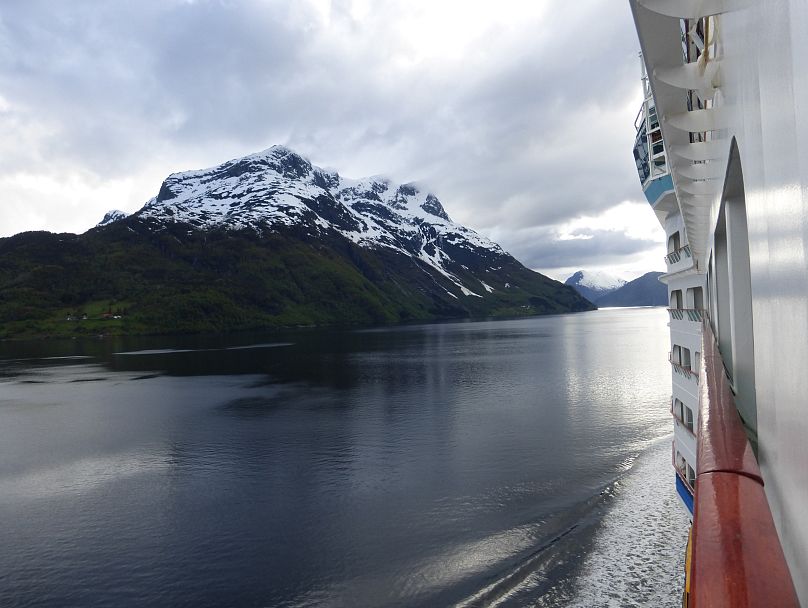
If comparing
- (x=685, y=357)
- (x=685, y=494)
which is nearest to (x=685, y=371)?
(x=685, y=357)

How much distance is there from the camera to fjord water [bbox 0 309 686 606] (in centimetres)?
2162

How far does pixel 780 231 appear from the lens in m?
2.56

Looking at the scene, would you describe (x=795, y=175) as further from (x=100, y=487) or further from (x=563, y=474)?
(x=100, y=487)

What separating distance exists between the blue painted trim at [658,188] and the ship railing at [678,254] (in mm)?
2229

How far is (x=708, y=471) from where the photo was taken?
2.55m

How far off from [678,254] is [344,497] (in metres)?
21.0

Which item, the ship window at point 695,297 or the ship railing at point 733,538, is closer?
the ship railing at point 733,538

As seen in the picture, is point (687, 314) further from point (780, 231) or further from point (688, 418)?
Answer: point (780, 231)

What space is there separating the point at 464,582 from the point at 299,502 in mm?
11503

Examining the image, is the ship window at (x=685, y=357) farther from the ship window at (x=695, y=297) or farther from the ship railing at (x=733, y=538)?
the ship railing at (x=733, y=538)

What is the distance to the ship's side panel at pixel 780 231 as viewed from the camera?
217cm

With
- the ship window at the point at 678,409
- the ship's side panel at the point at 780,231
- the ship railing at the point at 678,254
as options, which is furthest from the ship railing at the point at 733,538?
the ship window at the point at 678,409

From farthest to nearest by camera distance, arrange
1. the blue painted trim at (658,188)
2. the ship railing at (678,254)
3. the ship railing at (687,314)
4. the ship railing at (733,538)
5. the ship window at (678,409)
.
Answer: the ship window at (678,409)
the blue painted trim at (658,188)
the ship railing at (678,254)
the ship railing at (687,314)
the ship railing at (733,538)

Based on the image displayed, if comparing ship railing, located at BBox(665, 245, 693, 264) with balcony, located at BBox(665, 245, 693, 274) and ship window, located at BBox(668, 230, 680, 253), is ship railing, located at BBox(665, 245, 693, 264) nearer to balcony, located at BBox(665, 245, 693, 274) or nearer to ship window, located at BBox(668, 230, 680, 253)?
balcony, located at BBox(665, 245, 693, 274)
